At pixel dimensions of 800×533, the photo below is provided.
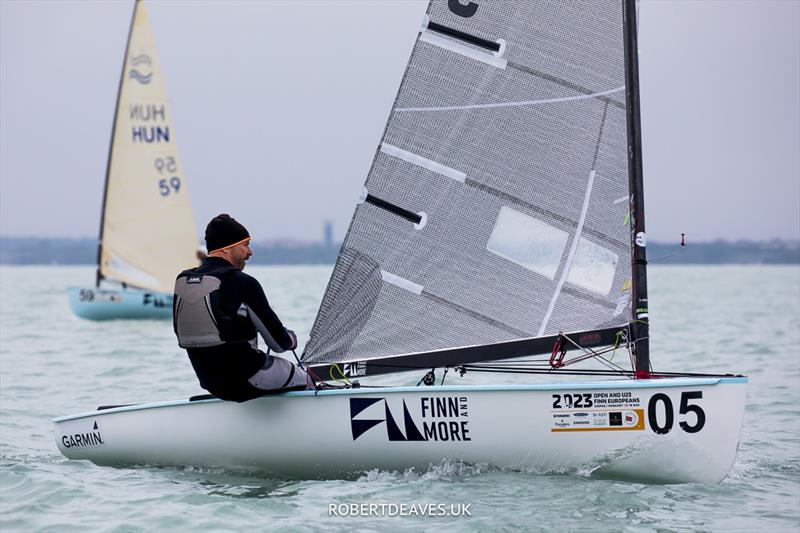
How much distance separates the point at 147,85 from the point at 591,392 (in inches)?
714

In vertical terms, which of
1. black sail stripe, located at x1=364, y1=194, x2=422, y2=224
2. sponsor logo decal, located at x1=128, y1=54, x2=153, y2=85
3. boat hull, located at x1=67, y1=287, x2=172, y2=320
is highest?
sponsor logo decal, located at x1=128, y1=54, x2=153, y2=85

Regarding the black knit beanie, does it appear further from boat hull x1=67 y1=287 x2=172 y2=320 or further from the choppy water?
boat hull x1=67 y1=287 x2=172 y2=320

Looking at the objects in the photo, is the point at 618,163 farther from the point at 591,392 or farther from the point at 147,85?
the point at 147,85

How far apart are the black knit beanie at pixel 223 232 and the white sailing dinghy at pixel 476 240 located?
0.69 m

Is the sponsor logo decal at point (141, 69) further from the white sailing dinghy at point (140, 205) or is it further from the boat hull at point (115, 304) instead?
the boat hull at point (115, 304)

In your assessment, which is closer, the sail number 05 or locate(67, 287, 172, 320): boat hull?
locate(67, 287, 172, 320): boat hull

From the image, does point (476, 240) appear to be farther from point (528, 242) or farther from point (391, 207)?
point (391, 207)

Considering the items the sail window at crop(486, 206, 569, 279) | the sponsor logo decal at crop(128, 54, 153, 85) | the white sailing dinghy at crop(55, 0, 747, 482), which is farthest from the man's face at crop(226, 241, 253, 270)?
the sponsor logo decal at crop(128, 54, 153, 85)

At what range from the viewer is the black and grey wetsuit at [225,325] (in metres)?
5.84

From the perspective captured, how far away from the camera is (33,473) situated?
637cm

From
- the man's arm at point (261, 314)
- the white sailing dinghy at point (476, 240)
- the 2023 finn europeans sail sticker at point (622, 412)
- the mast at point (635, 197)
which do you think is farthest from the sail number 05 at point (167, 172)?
the 2023 finn europeans sail sticker at point (622, 412)

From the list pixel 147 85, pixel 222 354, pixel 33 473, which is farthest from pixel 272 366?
pixel 147 85

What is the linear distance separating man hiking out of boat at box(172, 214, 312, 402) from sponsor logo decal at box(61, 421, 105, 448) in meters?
0.94

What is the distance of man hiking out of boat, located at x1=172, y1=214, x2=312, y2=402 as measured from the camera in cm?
584
